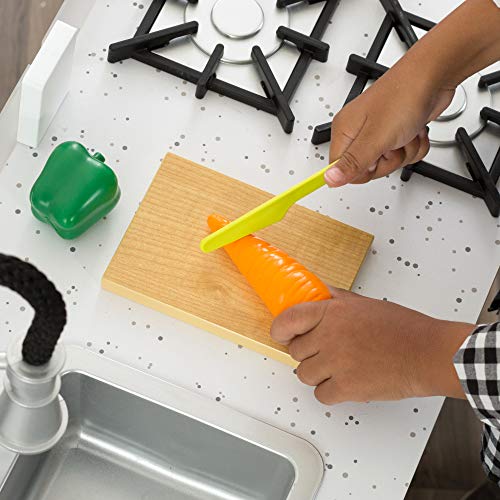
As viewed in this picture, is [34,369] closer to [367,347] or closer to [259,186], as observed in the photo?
[367,347]

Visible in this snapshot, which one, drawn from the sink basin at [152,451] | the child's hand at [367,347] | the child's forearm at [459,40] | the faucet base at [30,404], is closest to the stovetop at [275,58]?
the child's forearm at [459,40]

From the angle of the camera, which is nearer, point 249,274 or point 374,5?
point 249,274

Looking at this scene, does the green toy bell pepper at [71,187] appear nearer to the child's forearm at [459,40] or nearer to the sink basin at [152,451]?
the sink basin at [152,451]

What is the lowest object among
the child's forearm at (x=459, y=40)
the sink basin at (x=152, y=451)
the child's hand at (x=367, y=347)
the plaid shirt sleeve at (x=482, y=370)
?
the sink basin at (x=152, y=451)

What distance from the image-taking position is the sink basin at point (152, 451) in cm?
104

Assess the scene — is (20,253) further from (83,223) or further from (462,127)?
(462,127)

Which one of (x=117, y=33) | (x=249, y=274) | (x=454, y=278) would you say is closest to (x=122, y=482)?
(x=249, y=274)

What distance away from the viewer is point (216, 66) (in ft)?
4.05

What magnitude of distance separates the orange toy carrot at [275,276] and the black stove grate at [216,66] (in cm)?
21

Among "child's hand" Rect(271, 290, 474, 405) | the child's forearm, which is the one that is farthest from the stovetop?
"child's hand" Rect(271, 290, 474, 405)

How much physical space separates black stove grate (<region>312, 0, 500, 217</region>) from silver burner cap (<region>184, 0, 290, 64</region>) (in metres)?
0.11

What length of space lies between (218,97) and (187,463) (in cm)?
46

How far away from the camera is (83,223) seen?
42.9 inches

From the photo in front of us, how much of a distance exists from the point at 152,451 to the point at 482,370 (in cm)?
40
